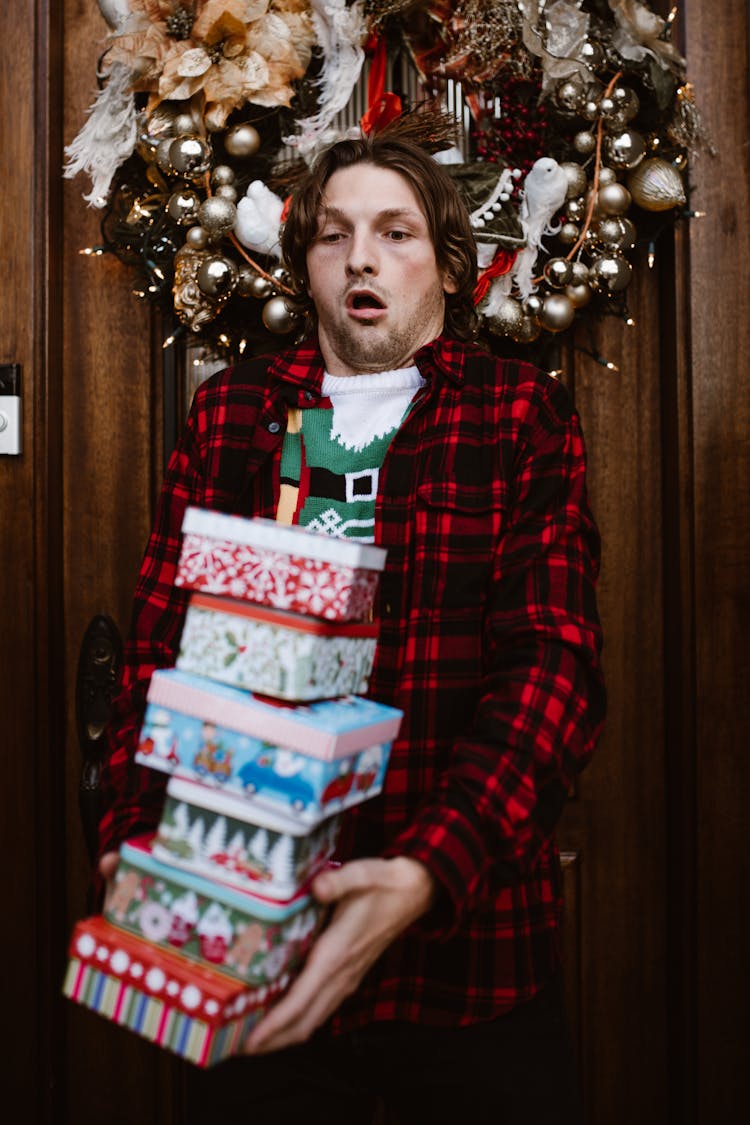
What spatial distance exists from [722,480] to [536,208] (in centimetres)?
63

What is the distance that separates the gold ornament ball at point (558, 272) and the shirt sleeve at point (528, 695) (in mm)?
390

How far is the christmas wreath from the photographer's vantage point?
1.54m

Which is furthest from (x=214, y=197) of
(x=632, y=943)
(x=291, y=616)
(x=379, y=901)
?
(x=632, y=943)

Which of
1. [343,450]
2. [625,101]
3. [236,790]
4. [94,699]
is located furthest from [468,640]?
[625,101]

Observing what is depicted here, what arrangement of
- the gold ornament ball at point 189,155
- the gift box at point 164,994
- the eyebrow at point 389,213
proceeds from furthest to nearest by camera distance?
the gold ornament ball at point 189,155 < the eyebrow at point 389,213 < the gift box at point 164,994

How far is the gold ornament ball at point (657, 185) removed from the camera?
1568 millimetres

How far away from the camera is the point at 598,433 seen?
1809 millimetres

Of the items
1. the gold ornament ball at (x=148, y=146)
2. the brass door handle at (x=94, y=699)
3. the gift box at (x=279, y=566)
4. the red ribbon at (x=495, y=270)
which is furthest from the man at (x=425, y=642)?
the brass door handle at (x=94, y=699)

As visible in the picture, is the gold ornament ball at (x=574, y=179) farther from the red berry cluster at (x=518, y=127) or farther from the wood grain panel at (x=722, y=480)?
the wood grain panel at (x=722, y=480)

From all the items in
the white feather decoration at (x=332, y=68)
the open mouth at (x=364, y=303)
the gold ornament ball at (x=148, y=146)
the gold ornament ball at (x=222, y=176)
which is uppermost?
the white feather decoration at (x=332, y=68)

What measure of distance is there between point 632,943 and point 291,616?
1.32m

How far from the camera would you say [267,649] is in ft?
2.82

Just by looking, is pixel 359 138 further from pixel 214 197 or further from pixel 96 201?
pixel 96 201

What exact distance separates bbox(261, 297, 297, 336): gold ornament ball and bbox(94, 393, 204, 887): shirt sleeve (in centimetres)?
29
